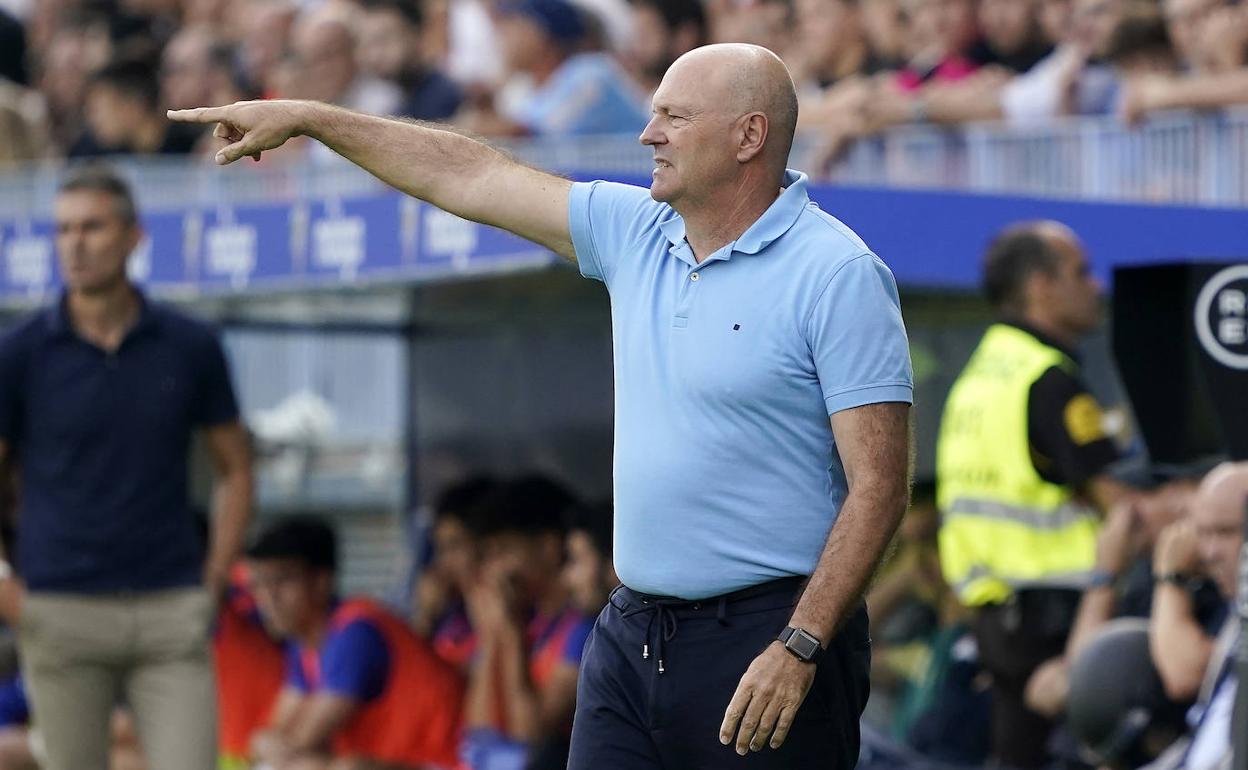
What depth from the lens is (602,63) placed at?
9.10 metres

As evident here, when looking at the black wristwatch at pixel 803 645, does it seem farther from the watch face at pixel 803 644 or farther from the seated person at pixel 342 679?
the seated person at pixel 342 679

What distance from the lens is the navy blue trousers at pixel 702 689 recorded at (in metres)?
4.13

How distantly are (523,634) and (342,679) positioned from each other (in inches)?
27.7

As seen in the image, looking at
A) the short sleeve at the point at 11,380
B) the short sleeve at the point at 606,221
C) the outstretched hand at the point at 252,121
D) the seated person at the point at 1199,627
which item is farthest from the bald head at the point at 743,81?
the short sleeve at the point at 11,380

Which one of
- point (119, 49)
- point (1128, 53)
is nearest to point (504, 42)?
point (1128, 53)

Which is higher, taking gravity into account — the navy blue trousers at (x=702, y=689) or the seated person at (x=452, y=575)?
the navy blue trousers at (x=702, y=689)

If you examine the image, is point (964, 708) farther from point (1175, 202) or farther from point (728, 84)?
point (728, 84)

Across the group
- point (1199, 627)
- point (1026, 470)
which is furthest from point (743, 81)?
point (1026, 470)

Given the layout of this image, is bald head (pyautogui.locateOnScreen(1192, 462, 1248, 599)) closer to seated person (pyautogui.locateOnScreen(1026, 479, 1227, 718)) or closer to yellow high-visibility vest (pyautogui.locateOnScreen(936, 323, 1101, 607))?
seated person (pyautogui.locateOnScreen(1026, 479, 1227, 718))

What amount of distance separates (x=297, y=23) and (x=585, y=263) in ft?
27.6

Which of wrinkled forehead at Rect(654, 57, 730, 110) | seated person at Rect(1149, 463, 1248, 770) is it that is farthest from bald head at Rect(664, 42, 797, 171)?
seated person at Rect(1149, 463, 1248, 770)

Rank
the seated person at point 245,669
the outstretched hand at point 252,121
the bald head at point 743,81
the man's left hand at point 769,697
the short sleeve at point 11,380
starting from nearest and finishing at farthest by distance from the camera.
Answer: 1. the man's left hand at point 769,697
2. the bald head at point 743,81
3. the outstretched hand at point 252,121
4. the short sleeve at point 11,380
5. the seated person at point 245,669

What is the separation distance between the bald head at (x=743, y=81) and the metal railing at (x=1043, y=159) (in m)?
2.80

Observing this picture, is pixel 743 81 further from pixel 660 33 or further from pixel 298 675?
pixel 660 33
